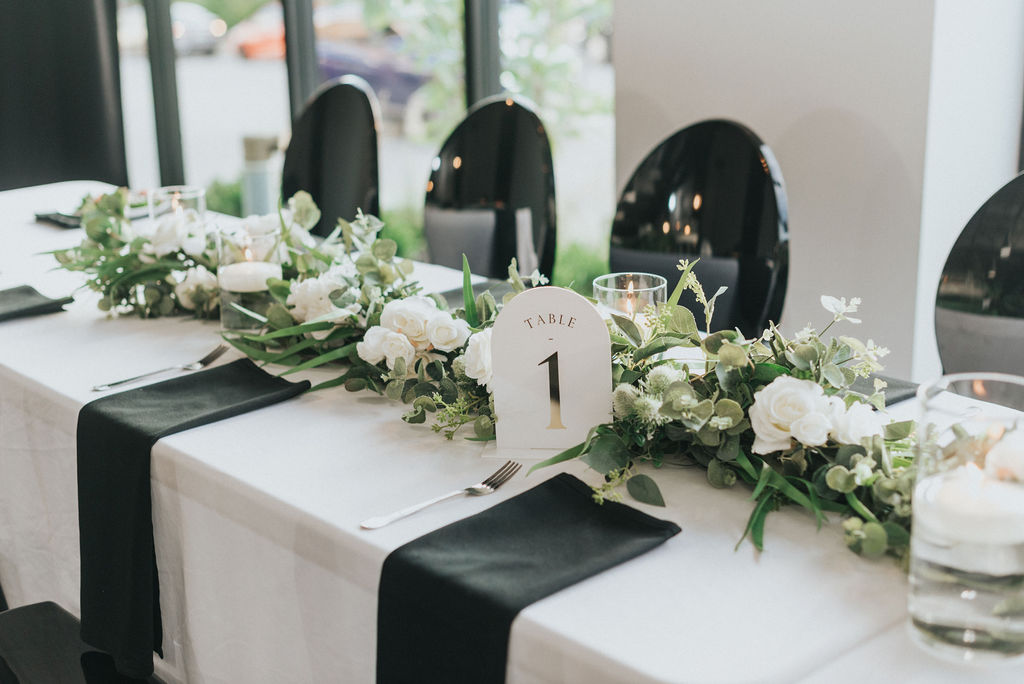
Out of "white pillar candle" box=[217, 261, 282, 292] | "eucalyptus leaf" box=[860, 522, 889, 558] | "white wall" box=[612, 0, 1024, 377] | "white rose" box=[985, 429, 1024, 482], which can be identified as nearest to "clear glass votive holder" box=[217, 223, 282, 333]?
"white pillar candle" box=[217, 261, 282, 292]

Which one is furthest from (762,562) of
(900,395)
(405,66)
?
(405,66)

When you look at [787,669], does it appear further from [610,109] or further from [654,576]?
[610,109]

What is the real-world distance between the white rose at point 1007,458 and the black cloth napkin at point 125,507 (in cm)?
87

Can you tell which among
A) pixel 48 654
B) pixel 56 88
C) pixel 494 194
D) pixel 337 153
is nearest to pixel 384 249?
pixel 48 654

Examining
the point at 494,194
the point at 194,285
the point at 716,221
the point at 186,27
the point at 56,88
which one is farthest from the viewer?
the point at 186,27

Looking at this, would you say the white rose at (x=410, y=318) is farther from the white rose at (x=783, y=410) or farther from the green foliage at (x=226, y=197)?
the green foliage at (x=226, y=197)

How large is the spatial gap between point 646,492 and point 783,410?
6.1 inches

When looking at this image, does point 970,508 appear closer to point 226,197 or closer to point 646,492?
point 646,492

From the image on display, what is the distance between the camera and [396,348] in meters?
1.29

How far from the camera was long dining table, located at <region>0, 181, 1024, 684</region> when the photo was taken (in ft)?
2.61

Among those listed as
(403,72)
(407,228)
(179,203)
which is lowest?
(407,228)

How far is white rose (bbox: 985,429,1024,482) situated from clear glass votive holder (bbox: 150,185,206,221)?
1415 millimetres

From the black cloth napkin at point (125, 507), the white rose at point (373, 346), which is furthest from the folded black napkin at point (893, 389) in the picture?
the black cloth napkin at point (125, 507)

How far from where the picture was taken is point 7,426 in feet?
5.05
